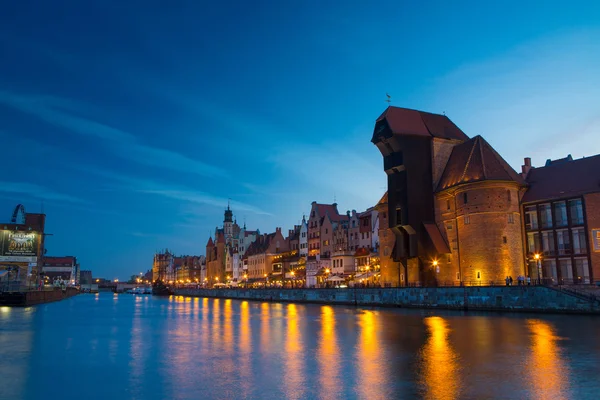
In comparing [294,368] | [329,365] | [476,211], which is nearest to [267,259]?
[476,211]

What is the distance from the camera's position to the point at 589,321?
34.6 metres

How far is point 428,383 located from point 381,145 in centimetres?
5064

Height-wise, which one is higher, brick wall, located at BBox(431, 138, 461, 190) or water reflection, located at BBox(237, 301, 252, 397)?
brick wall, located at BBox(431, 138, 461, 190)

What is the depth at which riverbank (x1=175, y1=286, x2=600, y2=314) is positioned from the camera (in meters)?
41.8

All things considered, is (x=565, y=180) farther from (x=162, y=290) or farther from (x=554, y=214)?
(x=162, y=290)

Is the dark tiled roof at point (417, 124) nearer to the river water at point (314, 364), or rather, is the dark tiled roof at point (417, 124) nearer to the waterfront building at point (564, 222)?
the waterfront building at point (564, 222)

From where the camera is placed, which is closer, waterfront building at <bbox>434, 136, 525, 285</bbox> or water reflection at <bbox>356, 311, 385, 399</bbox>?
water reflection at <bbox>356, 311, 385, 399</bbox>

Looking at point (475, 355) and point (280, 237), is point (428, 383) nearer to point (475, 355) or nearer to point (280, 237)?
point (475, 355)

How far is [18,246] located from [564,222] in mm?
82664

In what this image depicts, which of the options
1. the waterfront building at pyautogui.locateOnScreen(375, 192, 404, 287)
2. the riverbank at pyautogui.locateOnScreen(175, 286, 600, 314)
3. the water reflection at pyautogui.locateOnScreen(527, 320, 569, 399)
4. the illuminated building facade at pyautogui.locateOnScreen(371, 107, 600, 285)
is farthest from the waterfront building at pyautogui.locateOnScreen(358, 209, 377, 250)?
the water reflection at pyautogui.locateOnScreen(527, 320, 569, 399)

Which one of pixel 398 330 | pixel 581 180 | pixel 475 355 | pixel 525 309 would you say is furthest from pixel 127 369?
pixel 581 180

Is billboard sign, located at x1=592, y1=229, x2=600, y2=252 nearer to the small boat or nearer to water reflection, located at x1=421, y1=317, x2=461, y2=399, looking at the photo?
water reflection, located at x1=421, y1=317, x2=461, y2=399

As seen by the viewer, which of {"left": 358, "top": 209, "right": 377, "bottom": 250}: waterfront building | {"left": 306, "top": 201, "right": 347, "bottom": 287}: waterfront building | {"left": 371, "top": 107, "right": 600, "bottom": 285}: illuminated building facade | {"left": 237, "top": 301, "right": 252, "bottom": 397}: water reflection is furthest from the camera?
{"left": 306, "top": 201, "right": 347, "bottom": 287}: waterfront building

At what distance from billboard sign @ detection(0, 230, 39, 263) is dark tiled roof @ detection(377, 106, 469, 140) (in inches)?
2480
